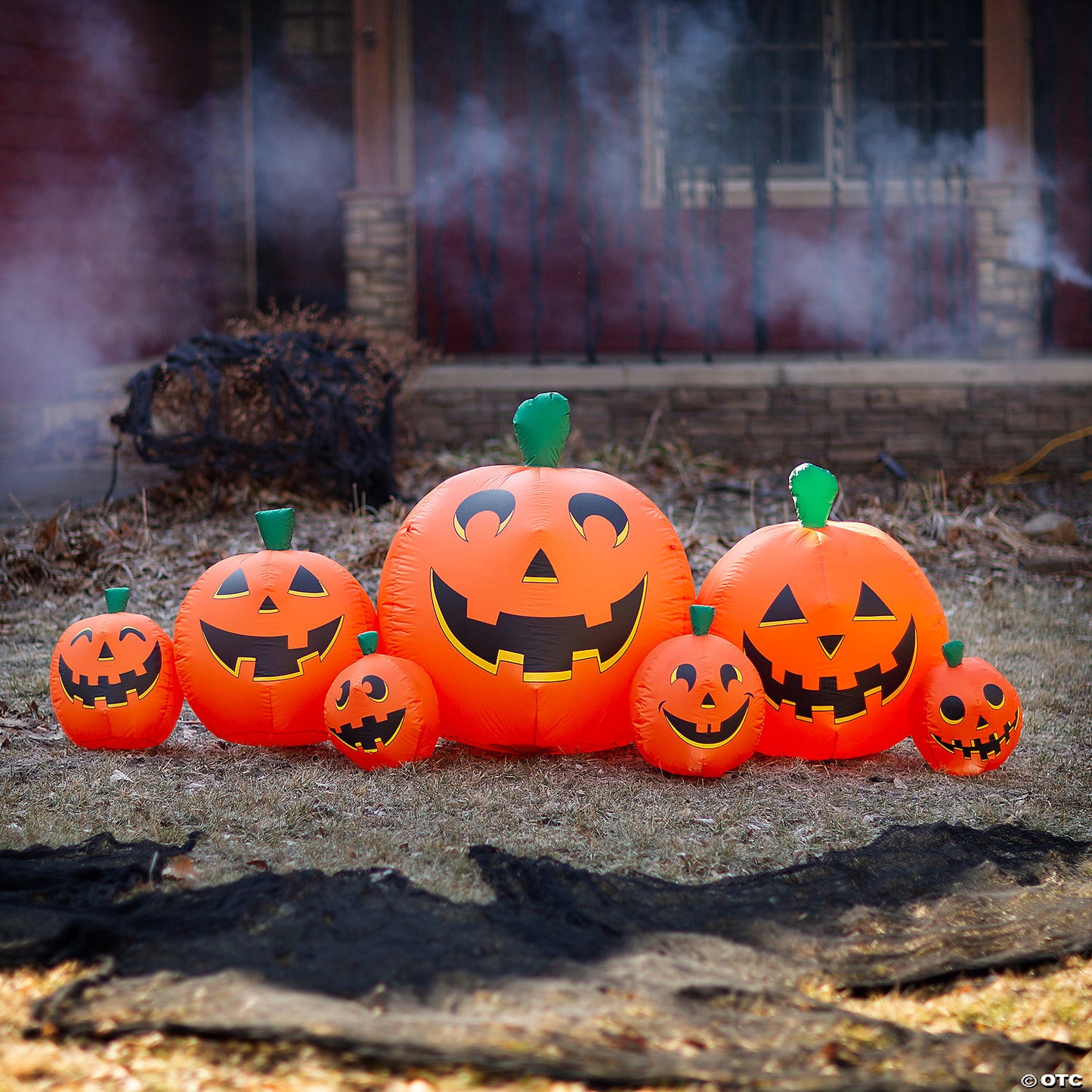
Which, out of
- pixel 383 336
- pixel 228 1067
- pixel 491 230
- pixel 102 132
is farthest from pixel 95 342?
pixel 228 1067

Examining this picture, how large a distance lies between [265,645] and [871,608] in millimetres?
1642

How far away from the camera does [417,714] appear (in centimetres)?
300

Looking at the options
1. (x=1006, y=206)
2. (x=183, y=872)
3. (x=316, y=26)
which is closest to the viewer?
(x=183, y=872)

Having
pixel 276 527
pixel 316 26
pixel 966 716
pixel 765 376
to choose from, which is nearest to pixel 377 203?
pixel 316 26

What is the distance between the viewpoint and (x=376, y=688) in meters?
2.97

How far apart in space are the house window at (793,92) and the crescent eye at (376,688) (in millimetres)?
6457

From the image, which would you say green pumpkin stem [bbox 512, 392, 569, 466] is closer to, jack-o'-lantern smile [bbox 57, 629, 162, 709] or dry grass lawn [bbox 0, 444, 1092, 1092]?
dry grass lawn [bbox 0, 444, 1092, 1092]

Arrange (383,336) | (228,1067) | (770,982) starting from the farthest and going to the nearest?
(383,336)
(770,982)
(228,1067)

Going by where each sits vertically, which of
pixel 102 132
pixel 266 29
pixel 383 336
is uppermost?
pixel 266 29

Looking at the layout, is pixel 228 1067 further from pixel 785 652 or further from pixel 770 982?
A: pixel 785 652

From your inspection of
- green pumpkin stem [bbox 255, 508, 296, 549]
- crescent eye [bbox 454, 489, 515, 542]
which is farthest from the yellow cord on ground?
green pumpkin stem [bbox 255, 508, 296, 549]

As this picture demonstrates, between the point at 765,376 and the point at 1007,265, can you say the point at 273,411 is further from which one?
the point at 1007,265

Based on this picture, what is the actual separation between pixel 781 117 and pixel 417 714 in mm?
7697

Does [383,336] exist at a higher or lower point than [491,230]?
lower
